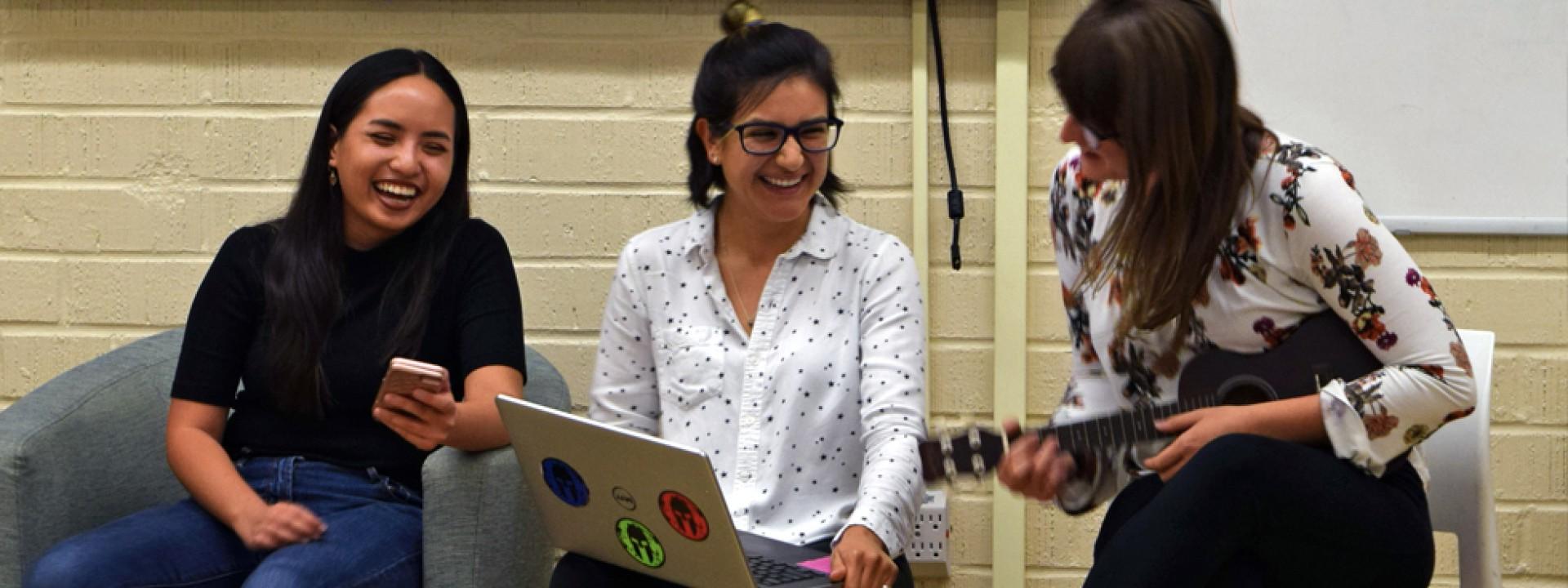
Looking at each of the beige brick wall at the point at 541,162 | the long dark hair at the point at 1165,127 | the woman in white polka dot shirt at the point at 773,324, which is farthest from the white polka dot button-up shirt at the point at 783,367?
the beige brick wall at the point at 541,162

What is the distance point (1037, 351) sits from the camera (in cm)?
251

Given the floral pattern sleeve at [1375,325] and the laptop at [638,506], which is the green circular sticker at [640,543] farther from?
the floral pattern sleeve at [1375,325]

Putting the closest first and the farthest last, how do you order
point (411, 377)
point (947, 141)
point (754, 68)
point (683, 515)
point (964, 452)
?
point (683, 515) → point (964, 452) → point (411, 377) → point (754, 68) → point (947, 141)

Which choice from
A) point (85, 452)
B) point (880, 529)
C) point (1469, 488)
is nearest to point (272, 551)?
point (85, 452)

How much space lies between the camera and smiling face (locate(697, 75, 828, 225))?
1.83 meters

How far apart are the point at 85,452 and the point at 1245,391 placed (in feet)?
4.75

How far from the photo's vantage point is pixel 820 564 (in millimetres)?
1644

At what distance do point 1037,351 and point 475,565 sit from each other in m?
1.08

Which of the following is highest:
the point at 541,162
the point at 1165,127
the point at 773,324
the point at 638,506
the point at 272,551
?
the point at 1165,127

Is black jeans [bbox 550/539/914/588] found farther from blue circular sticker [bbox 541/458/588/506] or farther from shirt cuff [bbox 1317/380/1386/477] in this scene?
shirt cuff [bbox 1317/380/1386/477]

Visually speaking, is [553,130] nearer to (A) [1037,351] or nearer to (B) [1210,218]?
(A) [1037,351]

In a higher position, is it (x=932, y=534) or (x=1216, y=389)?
(x=1216, y=389)

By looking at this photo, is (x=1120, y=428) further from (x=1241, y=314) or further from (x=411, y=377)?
(x=411, y=377)

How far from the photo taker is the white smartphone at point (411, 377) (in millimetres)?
1735
